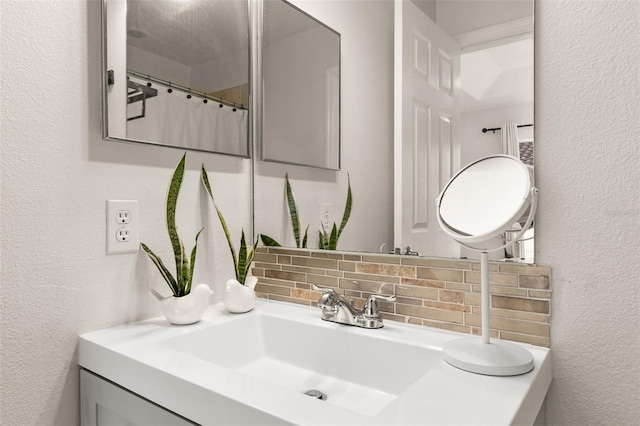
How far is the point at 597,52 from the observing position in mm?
804

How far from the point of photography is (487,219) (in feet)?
2.56

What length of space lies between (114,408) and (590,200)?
3.46ft

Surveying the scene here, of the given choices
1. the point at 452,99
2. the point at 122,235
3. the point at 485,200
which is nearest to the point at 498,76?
the point at 452,99

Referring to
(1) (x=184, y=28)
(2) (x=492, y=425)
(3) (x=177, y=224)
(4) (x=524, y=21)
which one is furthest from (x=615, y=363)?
(1) (x=184, y=28)

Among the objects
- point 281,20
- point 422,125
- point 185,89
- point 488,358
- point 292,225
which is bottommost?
point 488,358

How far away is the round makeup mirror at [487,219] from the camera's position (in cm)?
73

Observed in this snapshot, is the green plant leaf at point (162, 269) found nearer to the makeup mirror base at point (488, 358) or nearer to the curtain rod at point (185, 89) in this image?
the curtain rod at point (185, 89)

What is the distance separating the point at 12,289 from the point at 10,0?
1.92 feet

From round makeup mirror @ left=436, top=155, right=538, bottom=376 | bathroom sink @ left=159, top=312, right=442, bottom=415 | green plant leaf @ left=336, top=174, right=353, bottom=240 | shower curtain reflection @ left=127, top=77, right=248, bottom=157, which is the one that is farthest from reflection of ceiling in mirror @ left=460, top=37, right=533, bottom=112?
shower curtain reflection @ left=127, top=77, right=248, bottom=157

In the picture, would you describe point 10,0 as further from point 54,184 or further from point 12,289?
point 12,289

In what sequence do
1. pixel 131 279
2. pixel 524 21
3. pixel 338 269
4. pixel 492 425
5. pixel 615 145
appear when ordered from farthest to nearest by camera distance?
pixel 338 269
pixel 131 279
pixel 524 21
pixel 615 145
pixel 492 425

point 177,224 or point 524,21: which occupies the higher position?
point 524,21

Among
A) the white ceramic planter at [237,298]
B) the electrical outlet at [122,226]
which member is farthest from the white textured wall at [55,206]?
the white ceramic planter at [237,298]

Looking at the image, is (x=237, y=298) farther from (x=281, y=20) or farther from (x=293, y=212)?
(x=281, y=20)
